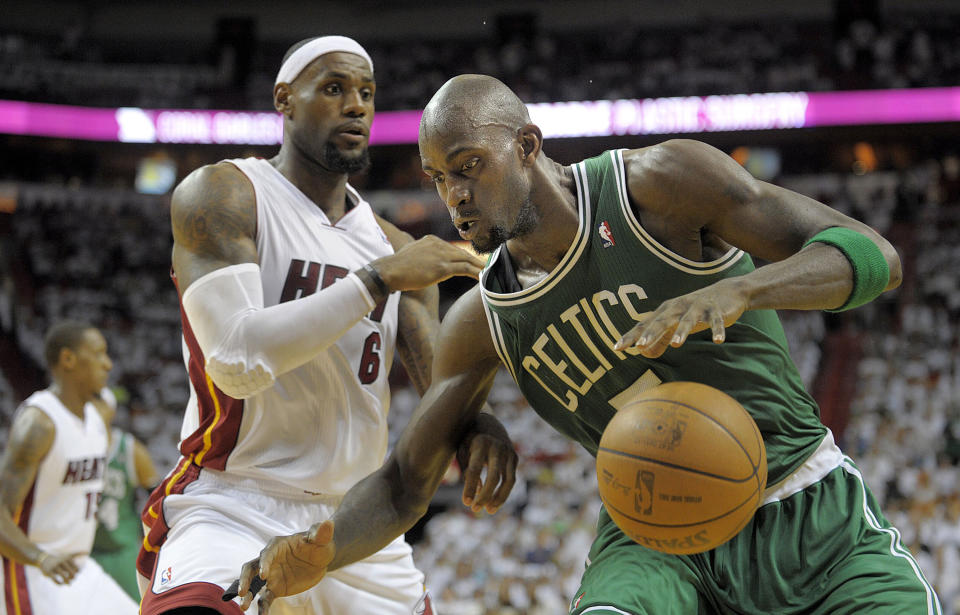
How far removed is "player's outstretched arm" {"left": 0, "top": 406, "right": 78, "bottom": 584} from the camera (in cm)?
535

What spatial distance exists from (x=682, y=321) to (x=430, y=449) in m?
1.28

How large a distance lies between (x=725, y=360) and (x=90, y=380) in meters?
4.65

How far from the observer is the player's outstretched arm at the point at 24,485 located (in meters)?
5.35

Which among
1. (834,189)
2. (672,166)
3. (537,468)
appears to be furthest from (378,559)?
(834,189)

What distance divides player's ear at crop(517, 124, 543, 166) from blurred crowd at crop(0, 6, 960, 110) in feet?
Answer: 55.7

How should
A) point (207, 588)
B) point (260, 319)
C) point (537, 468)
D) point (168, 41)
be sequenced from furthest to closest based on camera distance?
point (168, 41)
point (537, 468)
point (260, 319)
point (207, 588)

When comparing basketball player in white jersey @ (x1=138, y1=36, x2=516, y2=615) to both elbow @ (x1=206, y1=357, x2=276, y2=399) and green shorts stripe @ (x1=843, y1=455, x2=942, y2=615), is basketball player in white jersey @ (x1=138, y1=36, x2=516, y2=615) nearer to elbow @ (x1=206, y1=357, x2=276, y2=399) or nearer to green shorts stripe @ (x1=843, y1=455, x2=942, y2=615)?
elbow @ (x1=206, y1=357, x2=276, y2=399)

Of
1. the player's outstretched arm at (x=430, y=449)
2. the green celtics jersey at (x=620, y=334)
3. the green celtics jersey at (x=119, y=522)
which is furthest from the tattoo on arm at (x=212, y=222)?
the green celtics jersey at (x=119, y=522)

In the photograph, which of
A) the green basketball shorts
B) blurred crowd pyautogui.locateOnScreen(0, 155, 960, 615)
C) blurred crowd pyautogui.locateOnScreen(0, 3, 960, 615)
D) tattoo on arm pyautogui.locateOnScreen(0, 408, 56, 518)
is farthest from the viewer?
blurred crowd pyautogui.locateOnScreen(0, 3, 960, 615)

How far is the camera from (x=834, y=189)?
19344 millimetres

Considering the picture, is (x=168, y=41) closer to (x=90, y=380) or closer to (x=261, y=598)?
(x=90, y=380)

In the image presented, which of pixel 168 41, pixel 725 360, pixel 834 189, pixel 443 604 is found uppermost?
pixel 168 41

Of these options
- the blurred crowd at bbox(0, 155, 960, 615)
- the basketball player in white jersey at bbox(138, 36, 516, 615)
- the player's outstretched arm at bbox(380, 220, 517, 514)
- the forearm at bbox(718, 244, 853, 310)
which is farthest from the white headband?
the blurred crowd at bbox(0, 155, 960, 615)

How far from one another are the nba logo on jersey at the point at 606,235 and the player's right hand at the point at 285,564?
1.07 m
